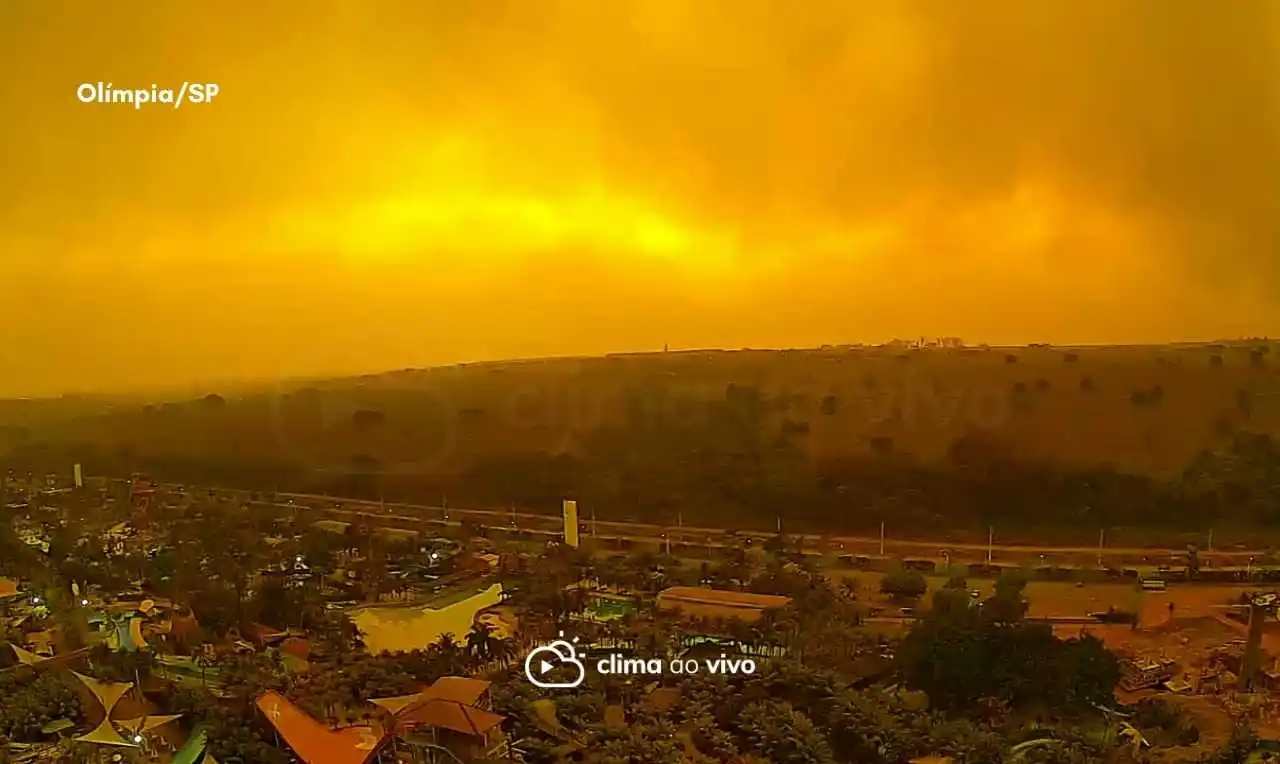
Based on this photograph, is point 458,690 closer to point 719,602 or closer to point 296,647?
point 296,647

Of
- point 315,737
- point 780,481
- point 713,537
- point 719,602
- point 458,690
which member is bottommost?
point 315,737

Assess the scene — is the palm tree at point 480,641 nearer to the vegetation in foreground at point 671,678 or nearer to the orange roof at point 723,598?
the vegetation in foreground at point 671,678

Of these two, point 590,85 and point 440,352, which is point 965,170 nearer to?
point 590,85

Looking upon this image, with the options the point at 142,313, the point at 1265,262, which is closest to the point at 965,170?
the point at 1265,262

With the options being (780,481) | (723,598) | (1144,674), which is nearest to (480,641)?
(723,598)

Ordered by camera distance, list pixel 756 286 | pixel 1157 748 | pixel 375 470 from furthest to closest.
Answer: pixel 375 470, pixel 756 286, pixel 1157 748

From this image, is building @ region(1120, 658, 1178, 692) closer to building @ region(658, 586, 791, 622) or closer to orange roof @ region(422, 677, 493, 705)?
building @ region(658, 586, 791, 622)

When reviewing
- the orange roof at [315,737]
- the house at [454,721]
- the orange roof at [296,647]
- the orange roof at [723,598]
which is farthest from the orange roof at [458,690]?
the orange roof at [723,598]
